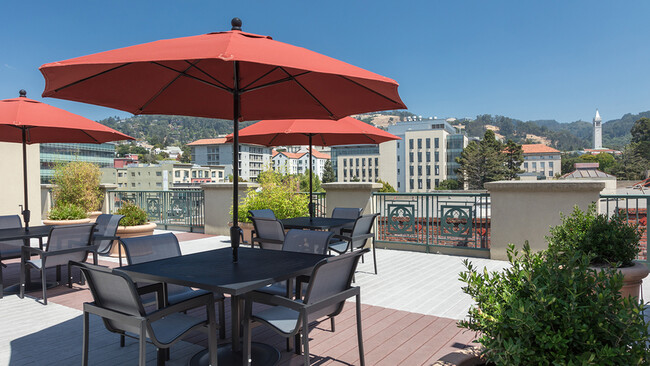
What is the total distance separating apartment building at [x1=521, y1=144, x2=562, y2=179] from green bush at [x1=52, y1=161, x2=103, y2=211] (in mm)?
137388

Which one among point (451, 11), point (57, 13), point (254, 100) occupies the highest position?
point (451, 11)

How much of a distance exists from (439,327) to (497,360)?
2.29 meters

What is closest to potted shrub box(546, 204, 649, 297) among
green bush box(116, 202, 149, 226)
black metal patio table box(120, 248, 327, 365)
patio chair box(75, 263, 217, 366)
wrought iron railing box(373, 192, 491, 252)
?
black metal patio table box(120, 248, 327, 365)

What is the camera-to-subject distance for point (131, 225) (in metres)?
7.75

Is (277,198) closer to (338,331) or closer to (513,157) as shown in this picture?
(338,331)

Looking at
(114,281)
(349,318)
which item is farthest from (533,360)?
(349,318)

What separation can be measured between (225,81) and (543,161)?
483ft

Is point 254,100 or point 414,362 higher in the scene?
point 254,100

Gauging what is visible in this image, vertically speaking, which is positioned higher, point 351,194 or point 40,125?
point 40,125

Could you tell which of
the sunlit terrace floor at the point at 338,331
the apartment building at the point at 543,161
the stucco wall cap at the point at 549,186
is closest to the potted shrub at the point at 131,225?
the sunlit terrace floor at the point at 338,331

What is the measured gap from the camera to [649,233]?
20.1 feet

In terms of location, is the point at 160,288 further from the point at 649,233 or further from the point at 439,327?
the point at 649,233

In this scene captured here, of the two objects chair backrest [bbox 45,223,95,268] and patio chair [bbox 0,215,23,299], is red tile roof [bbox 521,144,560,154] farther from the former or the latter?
chair backrest [bbox 45,223,95,268]

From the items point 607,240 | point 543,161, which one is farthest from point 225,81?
point 543,161
